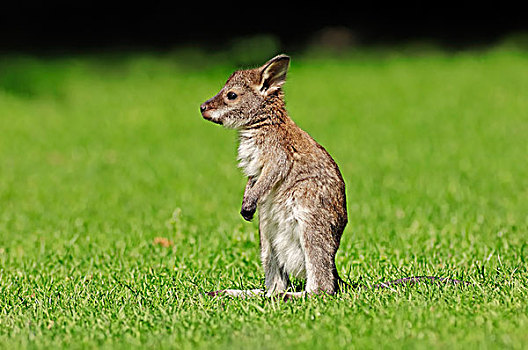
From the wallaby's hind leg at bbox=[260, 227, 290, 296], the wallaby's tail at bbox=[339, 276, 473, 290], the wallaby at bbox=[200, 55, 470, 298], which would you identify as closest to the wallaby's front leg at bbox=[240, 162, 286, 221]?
the wallaby at bbox=[200, 55, 470, 298]

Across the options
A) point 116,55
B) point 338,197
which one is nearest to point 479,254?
point 338,197

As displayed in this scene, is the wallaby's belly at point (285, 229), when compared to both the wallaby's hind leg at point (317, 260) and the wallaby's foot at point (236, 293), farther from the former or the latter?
the wallaby's foot at point (236, 293)

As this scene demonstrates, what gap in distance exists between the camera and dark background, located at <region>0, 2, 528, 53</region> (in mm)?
22094

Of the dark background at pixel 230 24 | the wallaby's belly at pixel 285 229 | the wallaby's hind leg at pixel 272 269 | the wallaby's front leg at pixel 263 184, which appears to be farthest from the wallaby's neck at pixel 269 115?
the dark background at pixel 230 24

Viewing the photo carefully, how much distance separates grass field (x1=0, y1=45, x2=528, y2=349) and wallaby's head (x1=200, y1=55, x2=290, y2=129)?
1.28 meters

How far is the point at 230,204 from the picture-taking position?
9.84 meters

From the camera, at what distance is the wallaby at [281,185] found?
5.35m

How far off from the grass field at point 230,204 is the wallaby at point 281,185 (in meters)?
0.34

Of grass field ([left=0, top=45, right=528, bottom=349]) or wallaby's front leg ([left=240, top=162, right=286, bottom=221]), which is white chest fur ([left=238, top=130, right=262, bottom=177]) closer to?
wallaby's front leg ([left=240, top=162, right=286, bottom=221])

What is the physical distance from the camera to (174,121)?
15672mm

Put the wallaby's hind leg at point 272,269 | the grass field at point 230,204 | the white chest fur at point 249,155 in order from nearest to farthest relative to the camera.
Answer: the grass field at point 230,204 → the white chest fur at point 249,155 → the wallaby's hind leg at point 272,269

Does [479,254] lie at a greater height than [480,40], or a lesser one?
greater

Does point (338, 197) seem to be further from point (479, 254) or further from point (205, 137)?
point (205, 137)

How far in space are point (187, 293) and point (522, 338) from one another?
7.83ft
